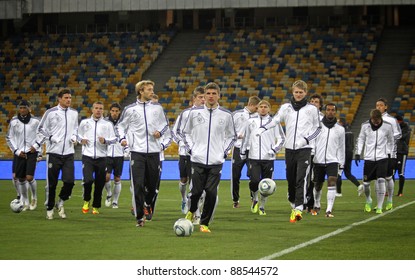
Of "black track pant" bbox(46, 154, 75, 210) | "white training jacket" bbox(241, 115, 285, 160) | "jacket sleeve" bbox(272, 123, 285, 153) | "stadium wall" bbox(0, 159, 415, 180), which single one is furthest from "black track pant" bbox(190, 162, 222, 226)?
"stadium wall" bbox(0, 159, 415, 180)

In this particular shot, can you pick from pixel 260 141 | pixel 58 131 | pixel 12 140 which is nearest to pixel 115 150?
pixel 12 140

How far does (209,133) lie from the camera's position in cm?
1532

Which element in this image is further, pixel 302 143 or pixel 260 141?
pixel 260 141

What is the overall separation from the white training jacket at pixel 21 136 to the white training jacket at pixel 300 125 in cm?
562

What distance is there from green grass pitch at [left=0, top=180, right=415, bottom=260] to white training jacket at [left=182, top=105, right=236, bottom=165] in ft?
3.83

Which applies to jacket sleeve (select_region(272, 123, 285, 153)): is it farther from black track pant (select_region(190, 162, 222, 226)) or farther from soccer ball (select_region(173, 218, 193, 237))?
soccer ball (select_region(173, 218, 193, 237))

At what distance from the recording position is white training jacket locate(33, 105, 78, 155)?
18094 mm

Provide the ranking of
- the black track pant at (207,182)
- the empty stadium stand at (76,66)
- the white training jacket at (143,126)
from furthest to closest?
the empty stadium stand at (76,66)
the white training jacket at (143,126)
the black track pant at (207,182)

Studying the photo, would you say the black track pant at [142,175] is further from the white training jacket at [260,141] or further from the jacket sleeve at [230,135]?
the white training jacket at [260,141]

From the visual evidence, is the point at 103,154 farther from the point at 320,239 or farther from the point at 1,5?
the point at 1,5

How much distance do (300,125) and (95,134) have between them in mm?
4685

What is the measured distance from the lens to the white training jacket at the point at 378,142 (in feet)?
63.8

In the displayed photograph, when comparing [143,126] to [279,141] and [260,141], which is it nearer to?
[279,141]

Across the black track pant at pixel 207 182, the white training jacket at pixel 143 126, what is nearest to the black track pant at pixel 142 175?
the white training jacket at pixel 143 126
